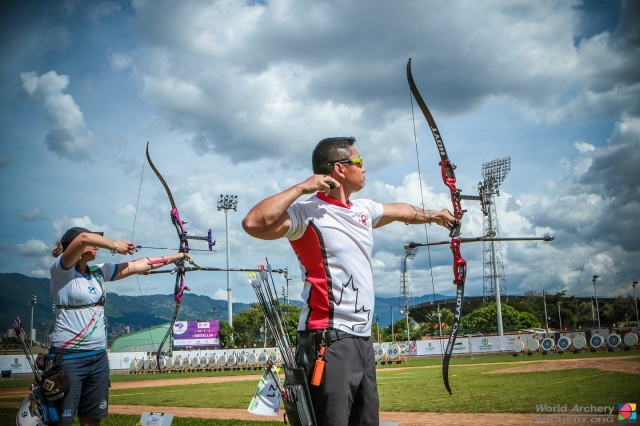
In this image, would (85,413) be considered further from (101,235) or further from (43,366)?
(101,235)

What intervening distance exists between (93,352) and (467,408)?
7.15 metres

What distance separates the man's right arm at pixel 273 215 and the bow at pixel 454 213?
6.18ft

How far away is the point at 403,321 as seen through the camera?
98.6 meters

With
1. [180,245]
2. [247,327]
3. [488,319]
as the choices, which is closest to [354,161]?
[180,245]

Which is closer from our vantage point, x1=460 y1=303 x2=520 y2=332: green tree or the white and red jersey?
the white and red jersey

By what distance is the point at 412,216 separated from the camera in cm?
411

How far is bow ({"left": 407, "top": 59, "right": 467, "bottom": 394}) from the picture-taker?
16.5ft

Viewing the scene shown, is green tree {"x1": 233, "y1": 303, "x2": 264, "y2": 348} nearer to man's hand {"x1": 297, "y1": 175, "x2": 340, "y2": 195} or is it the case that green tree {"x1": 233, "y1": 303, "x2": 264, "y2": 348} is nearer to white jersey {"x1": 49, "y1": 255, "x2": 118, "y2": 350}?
white jersey {"x1": 49, "y1": 255, "x2": 118, "y2": 350}

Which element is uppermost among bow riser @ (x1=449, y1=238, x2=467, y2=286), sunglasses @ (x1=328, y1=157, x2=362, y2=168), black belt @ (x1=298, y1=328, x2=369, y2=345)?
sunglasses @ (x1=328, y1=157, x2=362, y2=168)

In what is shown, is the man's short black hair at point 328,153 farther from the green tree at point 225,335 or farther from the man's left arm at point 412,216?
the green tree at point 225,335

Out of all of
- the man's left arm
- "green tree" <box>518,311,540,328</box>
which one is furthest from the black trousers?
"green tree" <box>518,311,540,328</box>

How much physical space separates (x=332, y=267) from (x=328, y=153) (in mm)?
690

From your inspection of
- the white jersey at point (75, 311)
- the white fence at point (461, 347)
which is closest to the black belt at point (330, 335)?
the white jersey at point (75, 311)

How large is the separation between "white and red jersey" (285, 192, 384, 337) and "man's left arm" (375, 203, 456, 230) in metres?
0.59
